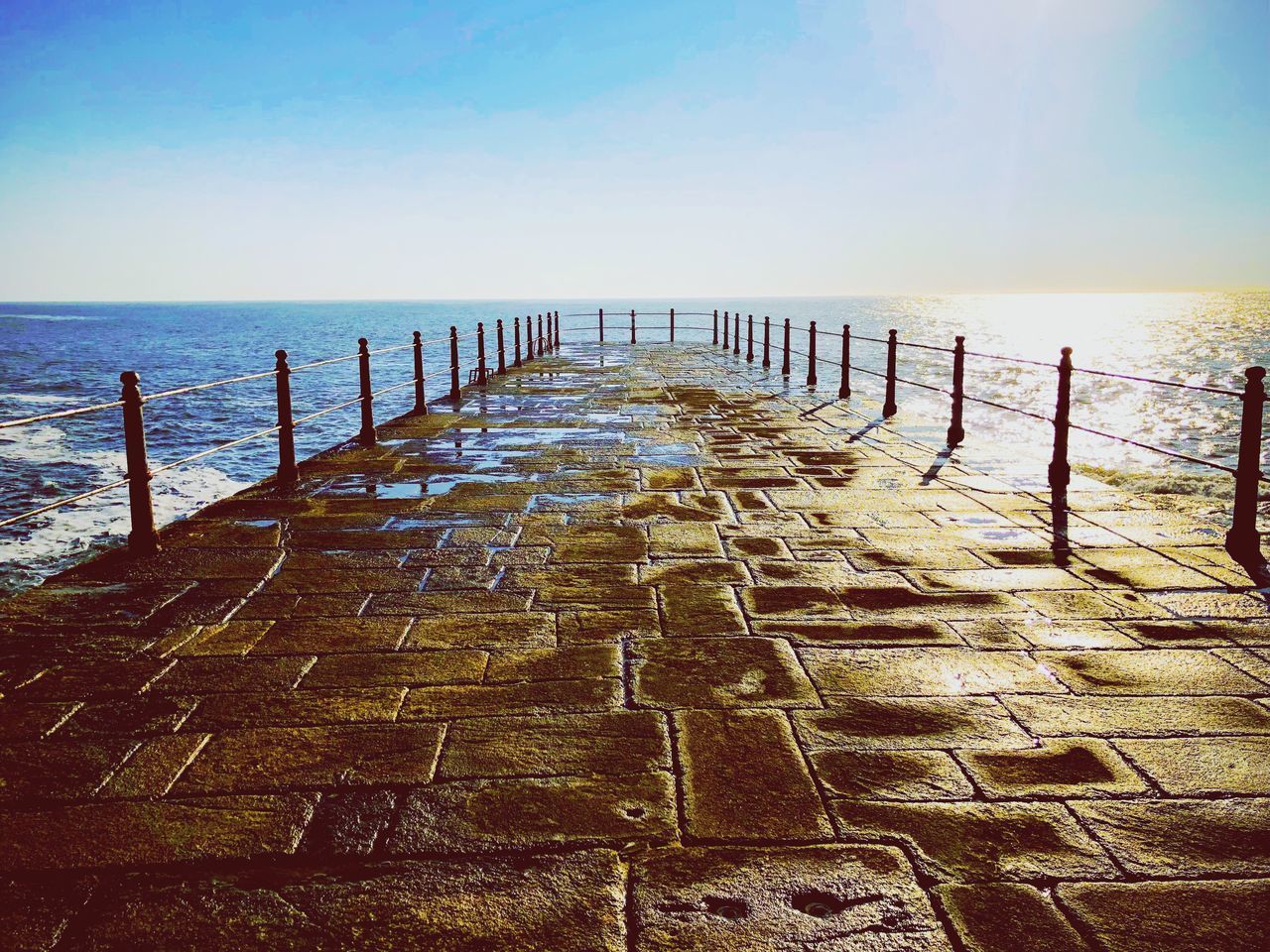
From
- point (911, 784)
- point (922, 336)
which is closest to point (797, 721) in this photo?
point (911, 784)

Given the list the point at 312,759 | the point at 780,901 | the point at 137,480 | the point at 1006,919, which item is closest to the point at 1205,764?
the point at 1006,919

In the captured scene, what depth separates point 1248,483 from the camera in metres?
4.64

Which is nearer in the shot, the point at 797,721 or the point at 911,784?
the point at 911,784

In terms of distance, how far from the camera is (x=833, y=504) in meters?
5.91

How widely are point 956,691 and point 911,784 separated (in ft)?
2.28

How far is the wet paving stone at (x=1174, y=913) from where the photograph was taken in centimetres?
179

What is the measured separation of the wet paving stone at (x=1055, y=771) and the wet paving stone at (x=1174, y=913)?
1.28 ft

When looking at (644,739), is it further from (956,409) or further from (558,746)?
(956,409)

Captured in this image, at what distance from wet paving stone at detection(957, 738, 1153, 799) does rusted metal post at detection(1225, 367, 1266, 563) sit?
262cm

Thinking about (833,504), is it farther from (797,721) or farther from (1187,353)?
(1187,353)

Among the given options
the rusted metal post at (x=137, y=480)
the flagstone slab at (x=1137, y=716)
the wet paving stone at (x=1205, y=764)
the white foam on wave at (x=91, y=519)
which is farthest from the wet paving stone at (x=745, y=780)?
the white foam on wave at (x=91, y=519)

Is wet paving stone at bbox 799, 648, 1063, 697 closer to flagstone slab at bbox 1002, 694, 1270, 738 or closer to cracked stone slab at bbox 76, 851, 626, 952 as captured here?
flagstone slab at bbox 1002, 694, 1270, 738

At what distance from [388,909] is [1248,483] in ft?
15.4

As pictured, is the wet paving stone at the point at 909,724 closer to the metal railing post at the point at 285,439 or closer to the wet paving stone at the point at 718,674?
the wet paving stone at the point at 718,674
